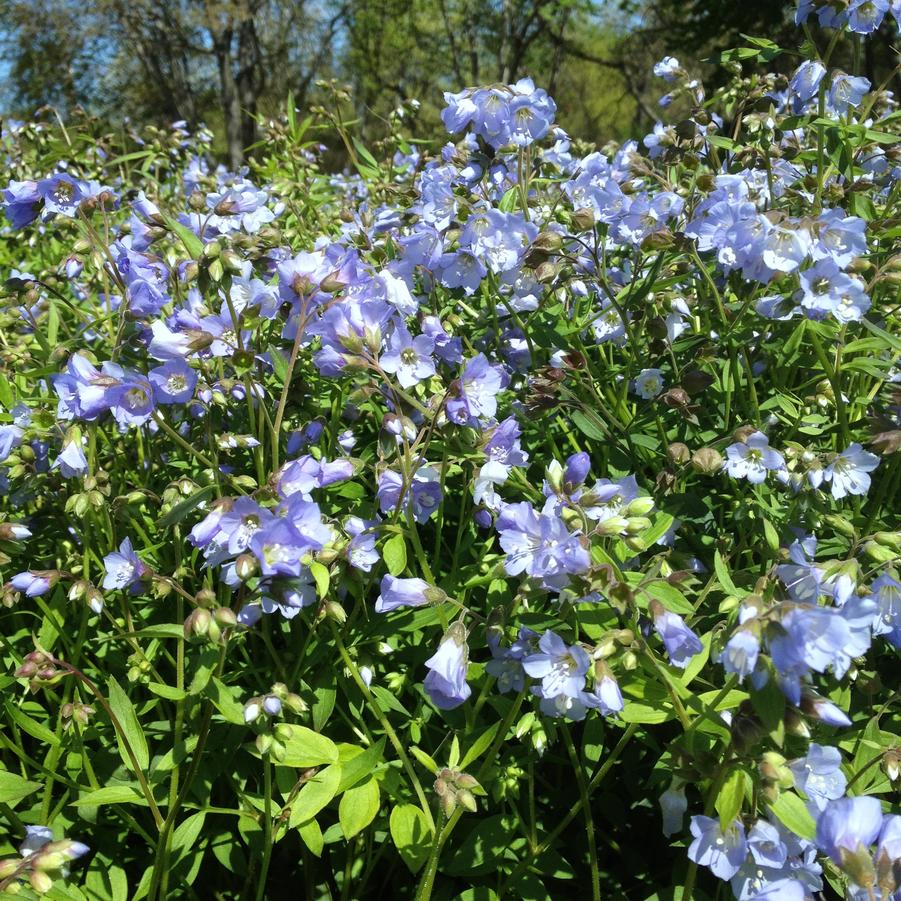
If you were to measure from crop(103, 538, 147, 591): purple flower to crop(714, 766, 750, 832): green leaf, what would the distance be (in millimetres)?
1249

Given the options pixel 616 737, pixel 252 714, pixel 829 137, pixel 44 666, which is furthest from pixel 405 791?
pixel 829 137

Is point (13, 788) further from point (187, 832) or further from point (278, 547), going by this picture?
point (278, 547)

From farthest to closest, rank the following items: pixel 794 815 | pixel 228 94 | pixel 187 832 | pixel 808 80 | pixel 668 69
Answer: pixel 228 94 < pixel 668 69 < pixel 808 80 < pixel 187 832 < pixel 794 815

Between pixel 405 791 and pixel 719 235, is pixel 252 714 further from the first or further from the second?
pixel 719 235

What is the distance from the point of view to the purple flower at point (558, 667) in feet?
4.60

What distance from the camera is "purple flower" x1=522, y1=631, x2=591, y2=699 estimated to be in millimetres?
1403

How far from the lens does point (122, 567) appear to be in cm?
182

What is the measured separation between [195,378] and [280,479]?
0.36 metres

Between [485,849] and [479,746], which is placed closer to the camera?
[479,746]

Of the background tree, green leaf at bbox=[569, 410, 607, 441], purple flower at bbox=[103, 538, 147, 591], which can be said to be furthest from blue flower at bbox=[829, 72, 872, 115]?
the background tree

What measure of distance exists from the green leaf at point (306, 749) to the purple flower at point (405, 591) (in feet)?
1.04

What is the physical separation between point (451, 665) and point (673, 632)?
0.42 metres

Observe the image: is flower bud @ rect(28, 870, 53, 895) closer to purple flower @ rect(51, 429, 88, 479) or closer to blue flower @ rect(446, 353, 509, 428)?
purple flower @ rect(51, 429, 88, 479)

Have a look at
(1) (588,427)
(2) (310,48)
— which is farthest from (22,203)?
(2) (310,48)
